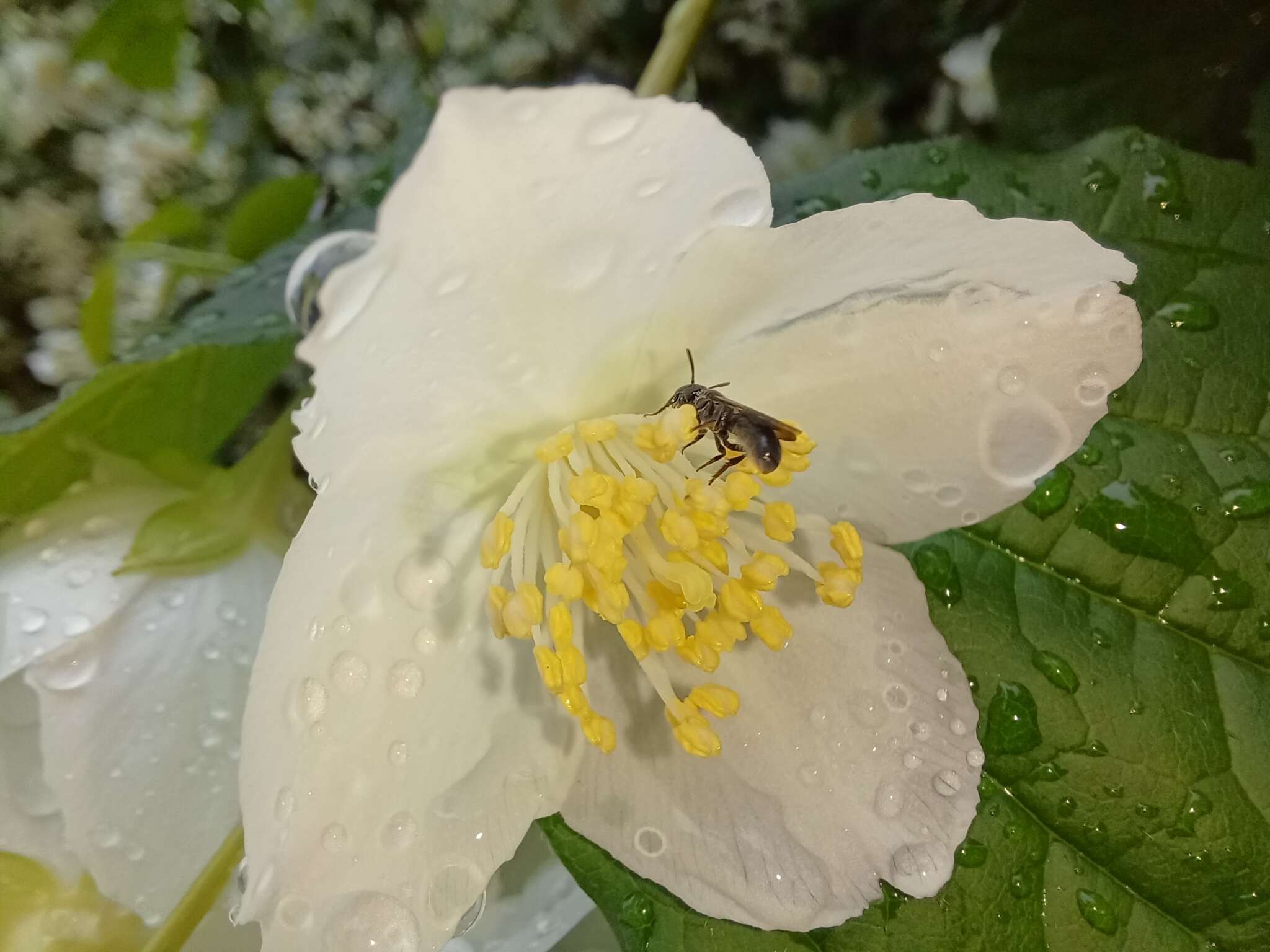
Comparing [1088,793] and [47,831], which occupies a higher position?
[47,831]

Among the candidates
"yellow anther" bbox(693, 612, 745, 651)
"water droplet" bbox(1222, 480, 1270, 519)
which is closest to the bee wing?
"yellow anther" bbox(693, 612, 745, 651)

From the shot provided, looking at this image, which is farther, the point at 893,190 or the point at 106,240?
the point at 106,240

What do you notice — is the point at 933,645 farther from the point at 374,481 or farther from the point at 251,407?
the point at 251,407

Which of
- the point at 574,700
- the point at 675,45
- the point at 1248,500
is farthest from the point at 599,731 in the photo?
the point at 675,45

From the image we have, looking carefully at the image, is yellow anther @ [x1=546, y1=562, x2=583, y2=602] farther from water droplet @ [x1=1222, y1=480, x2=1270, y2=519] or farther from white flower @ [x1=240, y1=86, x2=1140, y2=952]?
water droplet @ [x1=1222, y1=480, x2=1270, y2=519]

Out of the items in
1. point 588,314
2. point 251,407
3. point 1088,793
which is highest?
point 588,314

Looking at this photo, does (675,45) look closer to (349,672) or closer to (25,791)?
(349,672)

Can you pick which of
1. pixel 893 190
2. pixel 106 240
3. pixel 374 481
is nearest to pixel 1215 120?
pixel 893 190
